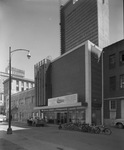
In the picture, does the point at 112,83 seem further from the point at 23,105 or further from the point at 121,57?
the point at 23,105

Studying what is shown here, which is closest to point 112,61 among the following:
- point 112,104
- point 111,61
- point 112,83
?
point 111,61

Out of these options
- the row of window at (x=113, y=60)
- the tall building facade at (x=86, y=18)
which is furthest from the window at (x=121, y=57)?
the tall building facade at (x=86, y=18)

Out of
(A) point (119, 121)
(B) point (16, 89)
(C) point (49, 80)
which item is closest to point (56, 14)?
(A) point (119, 121)

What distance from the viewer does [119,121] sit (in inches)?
1126

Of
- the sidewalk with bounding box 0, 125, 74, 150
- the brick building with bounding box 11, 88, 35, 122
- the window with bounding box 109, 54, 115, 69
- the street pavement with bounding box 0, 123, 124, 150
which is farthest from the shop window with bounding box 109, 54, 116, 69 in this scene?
the brick building with bounding box 11, 88, 35, 122

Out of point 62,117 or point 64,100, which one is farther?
point 62,117

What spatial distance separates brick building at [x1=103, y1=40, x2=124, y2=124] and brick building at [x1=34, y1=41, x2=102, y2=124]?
1.09 m

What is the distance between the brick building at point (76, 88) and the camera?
3195 cm

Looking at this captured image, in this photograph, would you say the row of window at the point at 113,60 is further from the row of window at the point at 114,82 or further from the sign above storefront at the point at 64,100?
the sign above storefront at the point at 64,100

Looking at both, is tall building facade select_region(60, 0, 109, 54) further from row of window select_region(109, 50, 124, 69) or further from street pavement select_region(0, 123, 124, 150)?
row of window select_region(109, 50, 124, 69)

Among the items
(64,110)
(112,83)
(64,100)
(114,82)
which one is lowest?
(64,110)

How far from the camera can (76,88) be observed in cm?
3444

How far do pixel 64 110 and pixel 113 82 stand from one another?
950 centimetres

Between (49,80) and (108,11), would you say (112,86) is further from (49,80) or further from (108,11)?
(108,11)
